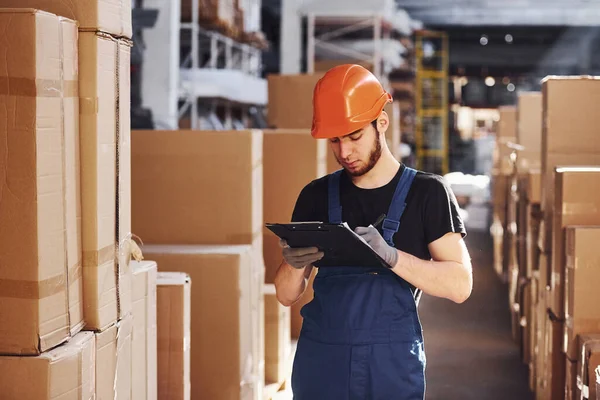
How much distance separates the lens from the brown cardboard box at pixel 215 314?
3.48m

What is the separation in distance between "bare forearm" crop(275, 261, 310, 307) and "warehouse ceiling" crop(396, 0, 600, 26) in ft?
59.3

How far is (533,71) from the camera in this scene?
26203 millimetres

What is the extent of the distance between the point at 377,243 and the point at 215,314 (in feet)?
4.42

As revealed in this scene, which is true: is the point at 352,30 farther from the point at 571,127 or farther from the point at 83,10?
the point at 83,10

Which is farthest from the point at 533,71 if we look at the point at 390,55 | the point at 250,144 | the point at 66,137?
the point at 66,137

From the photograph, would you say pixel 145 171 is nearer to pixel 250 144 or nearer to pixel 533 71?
pixel 250 144

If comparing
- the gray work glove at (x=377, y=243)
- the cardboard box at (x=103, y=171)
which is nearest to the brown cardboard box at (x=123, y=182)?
the cardboard box at (x=103, y=171)

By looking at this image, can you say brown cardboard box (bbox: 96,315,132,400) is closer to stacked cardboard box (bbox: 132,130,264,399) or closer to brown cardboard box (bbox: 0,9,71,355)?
brown cardboard box (bbox: 0,9,71,355)

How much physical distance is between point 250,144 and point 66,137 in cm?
167

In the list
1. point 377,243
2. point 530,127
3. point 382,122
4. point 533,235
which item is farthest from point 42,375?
point 530,127

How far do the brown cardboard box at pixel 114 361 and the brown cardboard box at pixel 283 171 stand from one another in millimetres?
2134

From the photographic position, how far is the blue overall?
237 centimetres

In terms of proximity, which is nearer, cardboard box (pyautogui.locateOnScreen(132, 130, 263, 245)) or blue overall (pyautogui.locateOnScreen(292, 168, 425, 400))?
blue overall (pyautogui.locateOnScreen(292, 168, 425, 400))

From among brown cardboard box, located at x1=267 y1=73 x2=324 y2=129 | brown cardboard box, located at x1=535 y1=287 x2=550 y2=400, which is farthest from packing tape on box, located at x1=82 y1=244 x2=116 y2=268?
brown cardboard box, located at x1=267 y1=73 x2=324 y2=129
